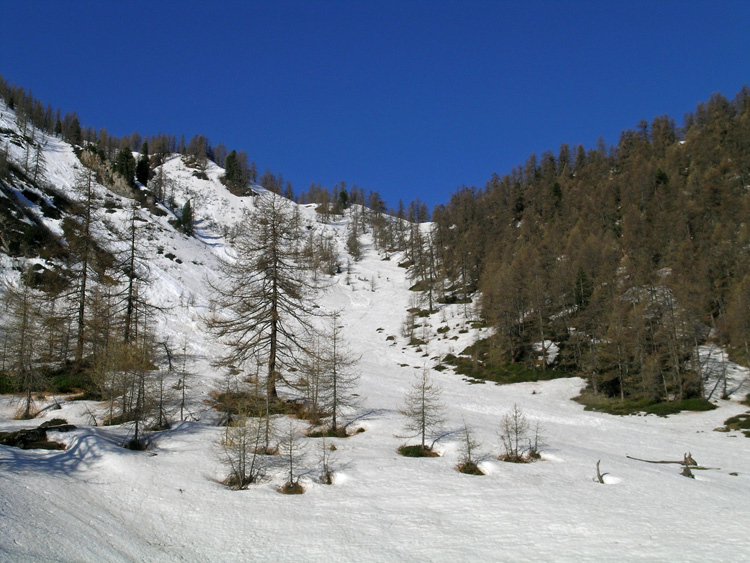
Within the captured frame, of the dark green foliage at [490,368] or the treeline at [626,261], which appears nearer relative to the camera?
the treeline at [626,261]

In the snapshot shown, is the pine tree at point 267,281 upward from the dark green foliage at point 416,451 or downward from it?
upward

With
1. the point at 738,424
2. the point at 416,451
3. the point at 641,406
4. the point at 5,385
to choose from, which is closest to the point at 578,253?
the point at 641,406

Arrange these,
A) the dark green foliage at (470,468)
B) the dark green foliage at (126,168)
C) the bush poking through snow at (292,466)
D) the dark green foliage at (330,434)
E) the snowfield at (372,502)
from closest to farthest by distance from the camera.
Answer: the snowfield at (372,502) < the bush poking through snow at (292,466) < the dark green foliage at (470,468) < the dark green foliage at (330,434) < the dark green foliage at (126,168)

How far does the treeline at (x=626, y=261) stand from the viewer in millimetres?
41000

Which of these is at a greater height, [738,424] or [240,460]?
[240,460]

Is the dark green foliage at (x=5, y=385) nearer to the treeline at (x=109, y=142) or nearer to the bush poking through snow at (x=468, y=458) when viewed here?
the bush poking through snow at (x=468, y=458)

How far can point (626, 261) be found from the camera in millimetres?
64875

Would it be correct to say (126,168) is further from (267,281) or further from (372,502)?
(372,502)

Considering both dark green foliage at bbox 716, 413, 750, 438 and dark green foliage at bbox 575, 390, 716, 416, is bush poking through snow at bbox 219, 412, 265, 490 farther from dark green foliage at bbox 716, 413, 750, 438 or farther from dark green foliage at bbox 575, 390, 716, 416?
dark green foliage at bbox 575, 390, 716, 416

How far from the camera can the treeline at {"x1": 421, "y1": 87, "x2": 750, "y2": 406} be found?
41.0 metres

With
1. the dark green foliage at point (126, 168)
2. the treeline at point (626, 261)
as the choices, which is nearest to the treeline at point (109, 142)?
the dark green foliage at point (126, 168)

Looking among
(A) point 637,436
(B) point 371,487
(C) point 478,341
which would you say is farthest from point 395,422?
(C) point 478,341

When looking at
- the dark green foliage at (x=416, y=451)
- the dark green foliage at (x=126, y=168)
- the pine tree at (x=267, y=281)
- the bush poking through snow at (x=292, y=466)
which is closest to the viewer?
the bush poking through snow at (x=292, y=466)

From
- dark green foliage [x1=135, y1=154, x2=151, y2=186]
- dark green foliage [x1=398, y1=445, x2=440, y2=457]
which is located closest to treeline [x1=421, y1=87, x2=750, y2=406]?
dark green foliage [x1=398, y1=445, x2=440, y2=457]
